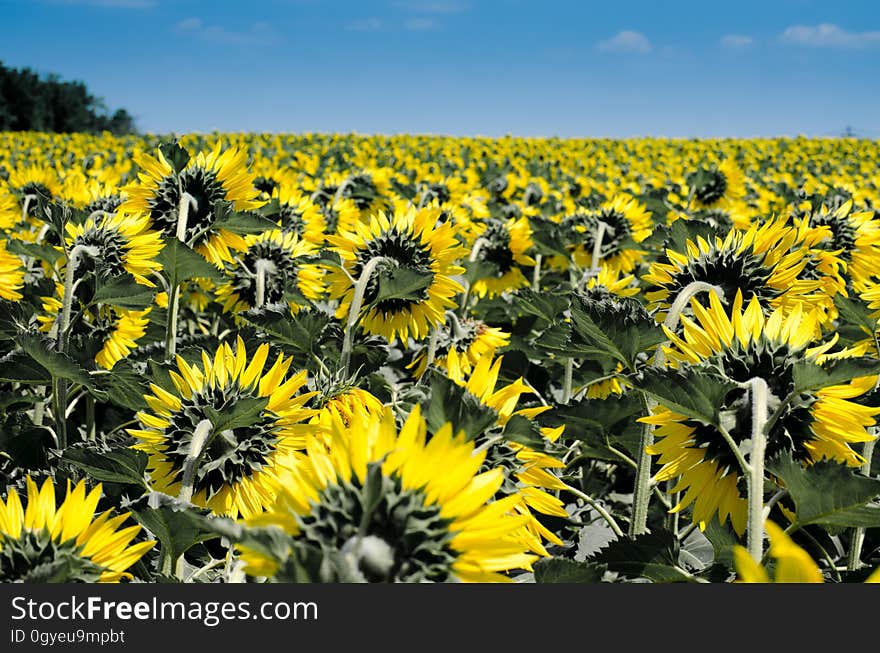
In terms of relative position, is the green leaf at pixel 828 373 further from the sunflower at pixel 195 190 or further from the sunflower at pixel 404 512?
the sunflower at pixel 195 190

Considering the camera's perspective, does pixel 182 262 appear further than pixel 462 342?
No

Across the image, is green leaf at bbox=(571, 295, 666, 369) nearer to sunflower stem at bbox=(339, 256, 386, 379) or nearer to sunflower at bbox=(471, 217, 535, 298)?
sunflower stem at bbox=(339, 256, 386, 379)

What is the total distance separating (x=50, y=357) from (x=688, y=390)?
1.44 metres

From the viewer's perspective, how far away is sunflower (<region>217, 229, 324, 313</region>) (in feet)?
9.17

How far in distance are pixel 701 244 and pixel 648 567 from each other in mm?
877

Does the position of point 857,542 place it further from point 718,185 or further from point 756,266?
point 718,185

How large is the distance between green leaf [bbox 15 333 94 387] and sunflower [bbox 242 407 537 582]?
45.1 inches

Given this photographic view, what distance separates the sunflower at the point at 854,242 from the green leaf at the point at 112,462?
248cm

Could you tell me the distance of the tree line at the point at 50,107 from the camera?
31.6m

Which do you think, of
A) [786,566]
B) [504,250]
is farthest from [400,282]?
[504,250]

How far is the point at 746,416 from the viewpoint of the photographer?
119 centimetres

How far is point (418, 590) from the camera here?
78cm

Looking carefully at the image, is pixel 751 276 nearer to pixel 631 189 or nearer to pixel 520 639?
pixel 520 639

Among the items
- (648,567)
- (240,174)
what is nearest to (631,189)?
(240,174)
